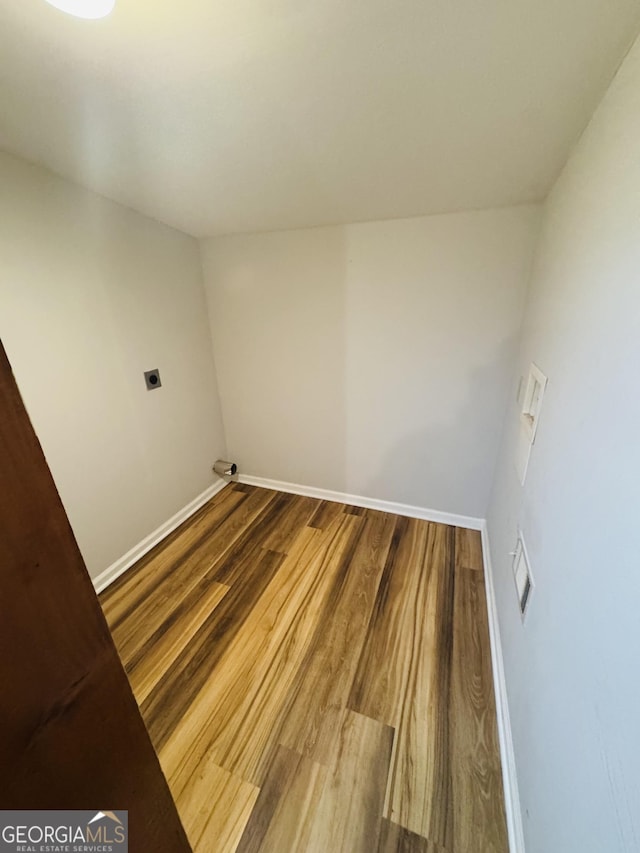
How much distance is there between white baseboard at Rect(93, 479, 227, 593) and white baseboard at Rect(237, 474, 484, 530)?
346 mm

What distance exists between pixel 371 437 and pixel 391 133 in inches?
60.6

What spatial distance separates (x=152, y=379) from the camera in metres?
1.93

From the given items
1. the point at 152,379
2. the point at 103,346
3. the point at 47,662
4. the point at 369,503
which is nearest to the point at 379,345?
the point at 369,503

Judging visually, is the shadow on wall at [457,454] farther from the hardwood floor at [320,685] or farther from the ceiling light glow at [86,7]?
the ceiling light glow at [86,7]

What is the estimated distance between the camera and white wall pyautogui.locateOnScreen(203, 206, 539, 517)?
1.66m

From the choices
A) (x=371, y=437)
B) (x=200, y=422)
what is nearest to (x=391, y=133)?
(x=371, y=437)

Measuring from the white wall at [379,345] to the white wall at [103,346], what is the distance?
0.33 meters

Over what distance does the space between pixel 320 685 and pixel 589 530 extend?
1165 mm

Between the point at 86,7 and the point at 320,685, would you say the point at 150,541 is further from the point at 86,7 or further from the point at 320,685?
the point at 86,7

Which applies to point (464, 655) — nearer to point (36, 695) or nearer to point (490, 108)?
point (36, 695)

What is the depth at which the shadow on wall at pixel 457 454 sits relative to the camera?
5.88ft

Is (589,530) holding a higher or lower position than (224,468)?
higher

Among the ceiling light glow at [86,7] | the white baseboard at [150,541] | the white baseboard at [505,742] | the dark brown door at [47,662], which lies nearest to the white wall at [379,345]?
the white baseboard at [150,541]

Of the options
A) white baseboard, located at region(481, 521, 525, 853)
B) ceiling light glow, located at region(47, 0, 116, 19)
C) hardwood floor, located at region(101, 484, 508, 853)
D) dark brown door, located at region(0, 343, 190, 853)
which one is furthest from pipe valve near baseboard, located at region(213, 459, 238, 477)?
ceiling light glow, located at region(47, 0, 116, 19)
